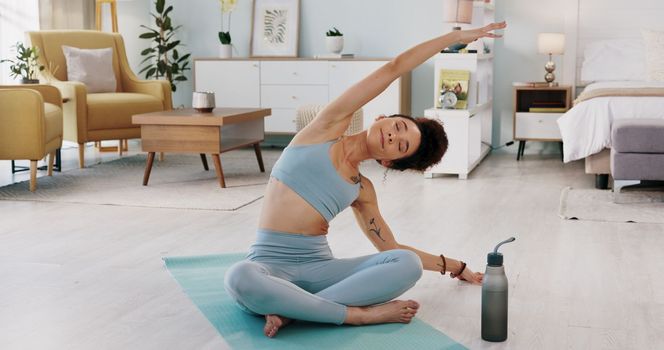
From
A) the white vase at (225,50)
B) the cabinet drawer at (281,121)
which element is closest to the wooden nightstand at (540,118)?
the cabinet drawer at (281,121)

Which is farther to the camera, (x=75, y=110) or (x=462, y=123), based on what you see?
(x=75, y=110)

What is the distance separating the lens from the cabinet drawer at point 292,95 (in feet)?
23.2

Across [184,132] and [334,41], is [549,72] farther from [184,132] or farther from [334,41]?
[184,132]

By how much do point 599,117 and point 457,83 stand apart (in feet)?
3.26

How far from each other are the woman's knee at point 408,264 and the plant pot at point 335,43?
4.64 m

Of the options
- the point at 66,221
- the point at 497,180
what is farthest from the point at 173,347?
the point at 497,180

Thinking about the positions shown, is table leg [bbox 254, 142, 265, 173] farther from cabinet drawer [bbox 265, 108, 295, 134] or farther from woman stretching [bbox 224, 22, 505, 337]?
woman stretching [bbox 224, 22, 505, 337]

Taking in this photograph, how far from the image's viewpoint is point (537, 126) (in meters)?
6.64

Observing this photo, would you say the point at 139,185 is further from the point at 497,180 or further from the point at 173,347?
the point at 173,347

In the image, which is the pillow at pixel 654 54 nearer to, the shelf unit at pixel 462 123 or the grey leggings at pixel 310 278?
the shelf unit at pixel 462 123

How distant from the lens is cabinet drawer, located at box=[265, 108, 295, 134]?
7152 millimetres

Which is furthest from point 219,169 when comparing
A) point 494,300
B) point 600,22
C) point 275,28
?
point 600,22

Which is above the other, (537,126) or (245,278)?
(537,126)

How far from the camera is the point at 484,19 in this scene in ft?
21.5
